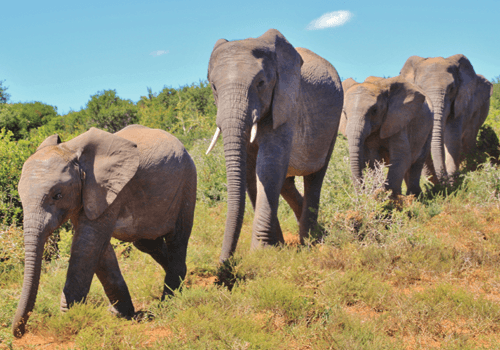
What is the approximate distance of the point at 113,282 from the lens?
3.89 metres

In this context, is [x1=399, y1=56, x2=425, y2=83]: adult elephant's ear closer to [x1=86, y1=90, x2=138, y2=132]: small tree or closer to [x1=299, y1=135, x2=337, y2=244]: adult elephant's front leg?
[x1=299, y1=135, x2=337, y2=244]: adult elephant's front leg

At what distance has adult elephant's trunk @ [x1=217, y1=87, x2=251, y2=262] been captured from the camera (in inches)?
170

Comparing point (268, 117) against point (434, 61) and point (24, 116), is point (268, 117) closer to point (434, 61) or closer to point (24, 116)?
point (434, 61)

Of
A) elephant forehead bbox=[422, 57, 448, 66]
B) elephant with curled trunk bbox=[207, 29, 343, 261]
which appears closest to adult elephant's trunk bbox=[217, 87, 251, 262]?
elephant with curled trunk bbox=[207, 29, 343, 261]

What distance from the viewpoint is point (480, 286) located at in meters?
4.35

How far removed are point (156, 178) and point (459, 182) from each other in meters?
6.40

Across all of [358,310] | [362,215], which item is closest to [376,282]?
[358,310]

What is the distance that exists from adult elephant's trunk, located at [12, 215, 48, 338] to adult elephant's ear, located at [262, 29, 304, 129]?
2587 mm

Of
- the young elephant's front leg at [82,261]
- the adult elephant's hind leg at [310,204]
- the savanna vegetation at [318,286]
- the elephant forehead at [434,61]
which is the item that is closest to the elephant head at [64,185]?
the young elephant's front leg at [82,261]

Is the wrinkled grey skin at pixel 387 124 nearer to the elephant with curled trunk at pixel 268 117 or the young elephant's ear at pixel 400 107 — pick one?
the young elephant's ear at pixel 400 107

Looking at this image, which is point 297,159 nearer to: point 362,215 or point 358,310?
point 362,215

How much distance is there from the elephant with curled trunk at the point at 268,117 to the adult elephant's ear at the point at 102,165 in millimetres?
1060

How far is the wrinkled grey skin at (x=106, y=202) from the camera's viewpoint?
3.14 meters

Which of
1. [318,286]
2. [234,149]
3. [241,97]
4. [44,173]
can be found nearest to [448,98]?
[241,97]
